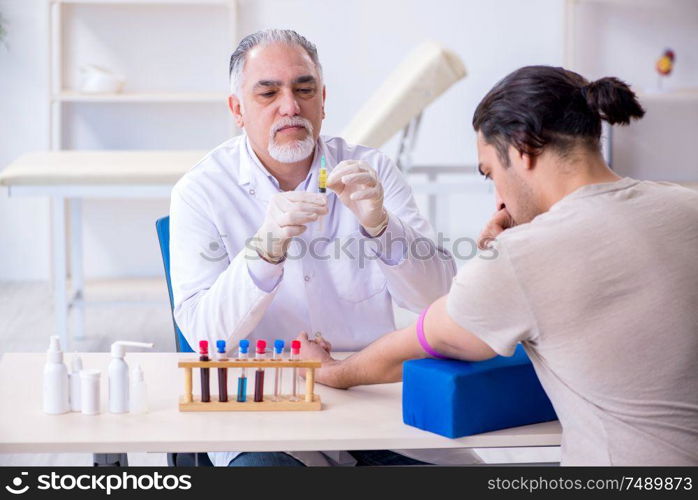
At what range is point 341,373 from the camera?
1621mm

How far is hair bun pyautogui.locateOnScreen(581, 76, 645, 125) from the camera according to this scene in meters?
1.39

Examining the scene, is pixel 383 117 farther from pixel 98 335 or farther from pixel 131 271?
pixel 131 271

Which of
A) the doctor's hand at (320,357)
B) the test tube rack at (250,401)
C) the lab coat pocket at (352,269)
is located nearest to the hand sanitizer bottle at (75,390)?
the test tube rack at (250,401)

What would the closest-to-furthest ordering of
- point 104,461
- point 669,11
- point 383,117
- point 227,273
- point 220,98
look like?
point 104,461 < point 227,273 < point 383,117 < point 220,98 < point 669,11

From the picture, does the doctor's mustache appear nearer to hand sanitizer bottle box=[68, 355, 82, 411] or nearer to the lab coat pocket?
the lab coat pocket

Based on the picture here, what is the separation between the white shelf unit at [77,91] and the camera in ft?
15.8

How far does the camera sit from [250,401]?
152cm

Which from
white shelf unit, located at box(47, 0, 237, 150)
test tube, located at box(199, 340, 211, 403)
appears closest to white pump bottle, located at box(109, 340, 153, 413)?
test tube, located at box(199, 340, 211, 403)

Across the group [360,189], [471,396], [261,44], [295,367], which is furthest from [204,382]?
[261,44]

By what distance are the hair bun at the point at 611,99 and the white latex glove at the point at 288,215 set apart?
0.51m

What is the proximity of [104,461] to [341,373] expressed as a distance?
0.39 m

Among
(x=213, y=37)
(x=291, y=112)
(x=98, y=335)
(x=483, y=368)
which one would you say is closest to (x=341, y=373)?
(x=483, y=368)

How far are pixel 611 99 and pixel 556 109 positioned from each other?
0.08 m

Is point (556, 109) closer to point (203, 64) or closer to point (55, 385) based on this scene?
point (55, 385)
